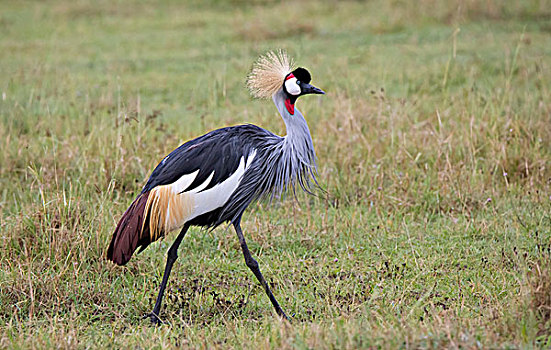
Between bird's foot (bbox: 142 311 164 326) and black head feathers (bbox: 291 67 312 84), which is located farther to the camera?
black head feathers (bbox: 291 67 312 84)

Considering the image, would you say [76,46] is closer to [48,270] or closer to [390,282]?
[48,270]

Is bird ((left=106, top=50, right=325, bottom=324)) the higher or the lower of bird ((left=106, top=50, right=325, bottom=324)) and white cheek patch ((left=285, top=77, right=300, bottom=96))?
the lower

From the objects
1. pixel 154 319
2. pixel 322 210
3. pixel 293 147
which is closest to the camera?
pixel 154 319

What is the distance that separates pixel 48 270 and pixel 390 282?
5.94 ft

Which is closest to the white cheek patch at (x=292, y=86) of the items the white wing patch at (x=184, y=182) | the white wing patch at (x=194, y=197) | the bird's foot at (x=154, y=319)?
the white wing patch at (x=194, y=197)

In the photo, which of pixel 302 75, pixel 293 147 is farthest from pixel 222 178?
pixel 302 75

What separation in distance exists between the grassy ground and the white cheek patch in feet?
3.30

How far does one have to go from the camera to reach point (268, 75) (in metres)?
3.46

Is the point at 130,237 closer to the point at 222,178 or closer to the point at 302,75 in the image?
the point at 222,178

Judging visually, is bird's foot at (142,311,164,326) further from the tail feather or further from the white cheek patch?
the white cheek patch

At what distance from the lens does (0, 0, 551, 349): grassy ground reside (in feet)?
9.75

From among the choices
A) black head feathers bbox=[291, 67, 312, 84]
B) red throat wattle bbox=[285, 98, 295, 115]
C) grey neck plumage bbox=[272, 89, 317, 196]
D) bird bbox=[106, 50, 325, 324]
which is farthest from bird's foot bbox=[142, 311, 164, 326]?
black head feathers bbox=[291, 67, 312, 84]

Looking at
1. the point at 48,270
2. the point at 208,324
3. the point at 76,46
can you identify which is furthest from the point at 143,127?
the point at 76,46

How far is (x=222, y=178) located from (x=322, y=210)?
1.42 meters
